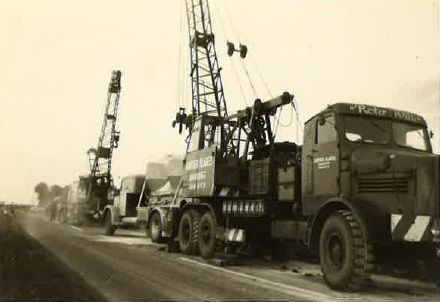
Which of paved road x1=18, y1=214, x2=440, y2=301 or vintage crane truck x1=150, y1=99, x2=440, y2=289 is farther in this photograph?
vintage crane truck x1=150, y1=99, x2=440, y2=289

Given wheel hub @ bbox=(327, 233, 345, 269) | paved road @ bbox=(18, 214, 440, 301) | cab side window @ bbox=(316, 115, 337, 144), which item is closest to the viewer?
paved road @ bbox=(18, 214, 440, 301)

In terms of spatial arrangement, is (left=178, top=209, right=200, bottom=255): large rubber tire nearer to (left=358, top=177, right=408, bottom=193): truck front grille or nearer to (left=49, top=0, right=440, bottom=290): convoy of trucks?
(left=49, top=0, right=440, bottom=290): convoy of trucks

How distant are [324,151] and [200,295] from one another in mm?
3527

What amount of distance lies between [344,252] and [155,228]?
9.36 meters

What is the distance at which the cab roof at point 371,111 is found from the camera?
9.16 m

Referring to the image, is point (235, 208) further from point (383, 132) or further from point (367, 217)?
point (367, 217)

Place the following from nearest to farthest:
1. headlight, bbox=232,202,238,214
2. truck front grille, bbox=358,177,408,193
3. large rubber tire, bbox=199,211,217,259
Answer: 1. truck front grille, bbox=358,177,408,193
2. headlight, bbox=232,202,238,214
3. large rubber tire, bbox=199,211,217,259

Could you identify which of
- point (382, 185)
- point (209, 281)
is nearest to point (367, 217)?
point (382, 185)

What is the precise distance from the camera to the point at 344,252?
801cm

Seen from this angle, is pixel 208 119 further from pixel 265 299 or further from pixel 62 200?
pixel 62 200

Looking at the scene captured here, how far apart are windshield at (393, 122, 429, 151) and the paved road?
2.53m

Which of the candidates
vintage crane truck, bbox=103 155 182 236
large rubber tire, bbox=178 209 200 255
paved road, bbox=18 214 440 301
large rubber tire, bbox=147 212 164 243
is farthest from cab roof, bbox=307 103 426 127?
vintage crane truck, bbox=103 155 182 236

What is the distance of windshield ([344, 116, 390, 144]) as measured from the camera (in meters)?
8.97

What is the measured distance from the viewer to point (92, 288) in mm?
7801
